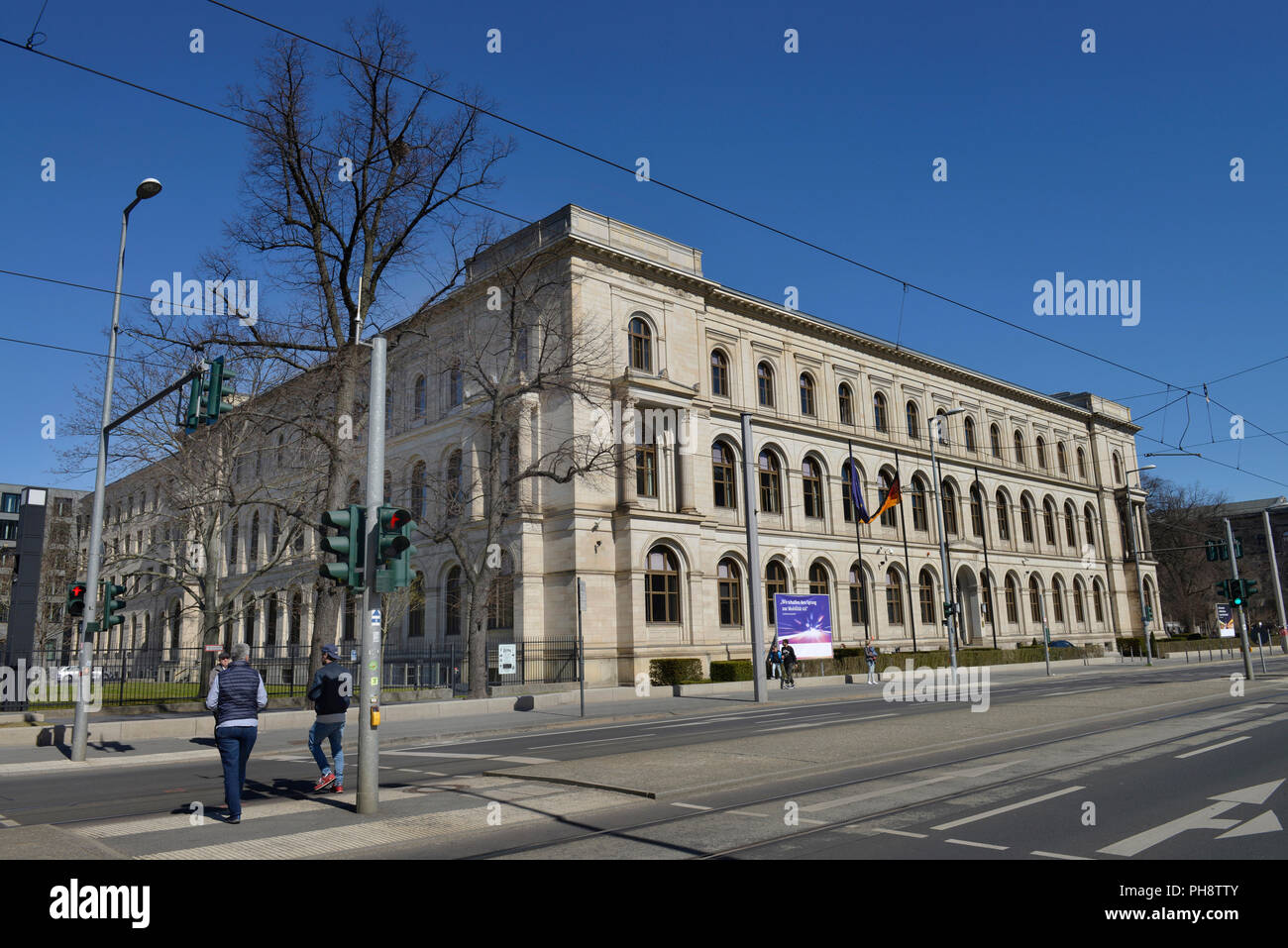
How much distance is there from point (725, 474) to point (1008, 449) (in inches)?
1131

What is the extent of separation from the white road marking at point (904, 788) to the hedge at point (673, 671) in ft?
75.1

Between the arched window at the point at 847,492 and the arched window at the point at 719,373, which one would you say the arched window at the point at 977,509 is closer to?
the arched window at the point at 847,492

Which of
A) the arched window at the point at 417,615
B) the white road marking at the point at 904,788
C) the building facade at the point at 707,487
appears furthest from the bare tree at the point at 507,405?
the white road marking at the point at 904,788

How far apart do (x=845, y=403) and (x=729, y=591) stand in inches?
619

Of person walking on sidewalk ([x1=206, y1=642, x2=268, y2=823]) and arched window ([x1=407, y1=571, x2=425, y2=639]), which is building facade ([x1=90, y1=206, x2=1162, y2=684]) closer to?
arched window ([x1=407, y1=571, x2=425, y2=639])

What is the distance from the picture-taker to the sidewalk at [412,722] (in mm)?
18086

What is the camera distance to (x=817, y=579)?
1833 inches

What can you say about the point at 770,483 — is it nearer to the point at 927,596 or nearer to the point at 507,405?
the point at 927,596

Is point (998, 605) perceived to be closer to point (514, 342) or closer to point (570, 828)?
point (514, 342)

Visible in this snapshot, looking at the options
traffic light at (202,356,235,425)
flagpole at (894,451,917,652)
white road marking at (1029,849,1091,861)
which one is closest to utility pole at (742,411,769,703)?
→ traffic light at (202,356,235,425)

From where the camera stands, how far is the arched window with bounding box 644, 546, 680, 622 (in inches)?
1458

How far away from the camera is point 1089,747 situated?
527 inches

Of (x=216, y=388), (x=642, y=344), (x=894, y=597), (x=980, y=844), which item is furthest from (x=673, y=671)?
(x=980, y=844)
